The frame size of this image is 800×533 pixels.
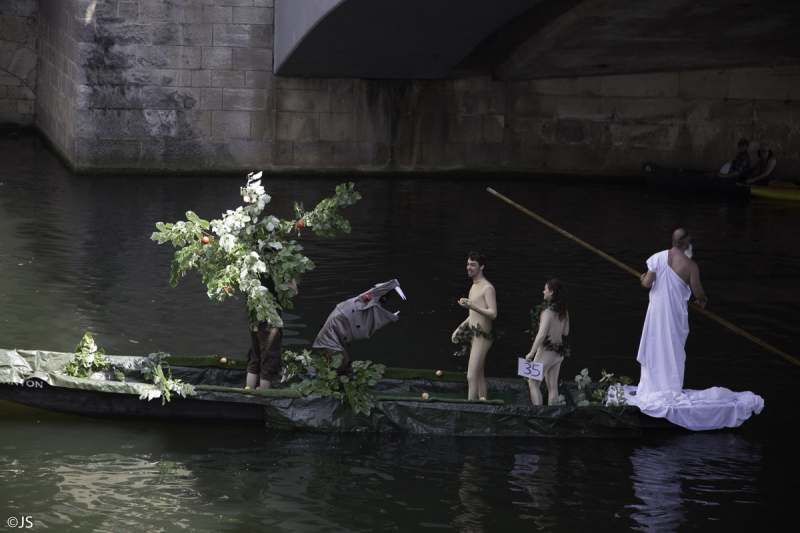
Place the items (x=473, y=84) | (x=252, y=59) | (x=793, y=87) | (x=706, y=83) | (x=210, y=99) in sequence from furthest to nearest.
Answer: (x=706, y=83) < (x=793, y=87) < (x=473, y=84) < (x=252, y=59) < (x=210, y=99)

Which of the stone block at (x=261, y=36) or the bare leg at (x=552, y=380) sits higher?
the stone block at (x=261, y=36)

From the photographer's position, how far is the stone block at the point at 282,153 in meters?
20.9

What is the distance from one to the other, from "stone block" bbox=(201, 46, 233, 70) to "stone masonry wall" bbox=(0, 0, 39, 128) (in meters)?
7.40

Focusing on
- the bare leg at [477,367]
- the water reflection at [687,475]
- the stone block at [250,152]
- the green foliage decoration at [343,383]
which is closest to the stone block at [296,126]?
the stone block at [250,152]

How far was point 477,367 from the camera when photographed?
9250mm

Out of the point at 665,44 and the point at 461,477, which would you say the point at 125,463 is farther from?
the point at 665,44

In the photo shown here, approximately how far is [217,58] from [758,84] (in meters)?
12.3

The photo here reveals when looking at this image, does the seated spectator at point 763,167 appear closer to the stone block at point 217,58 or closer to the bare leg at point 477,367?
the stone block at point 217,58

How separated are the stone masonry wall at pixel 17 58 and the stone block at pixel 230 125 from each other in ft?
24.5

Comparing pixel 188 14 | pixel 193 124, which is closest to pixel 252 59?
pixel 188 14

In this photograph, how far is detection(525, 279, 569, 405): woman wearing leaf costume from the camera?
29.7ft

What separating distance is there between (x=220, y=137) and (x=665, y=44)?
367 inches

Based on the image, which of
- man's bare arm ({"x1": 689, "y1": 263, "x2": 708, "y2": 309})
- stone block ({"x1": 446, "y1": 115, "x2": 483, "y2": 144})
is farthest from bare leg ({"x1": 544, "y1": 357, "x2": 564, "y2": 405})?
stone block ({"x1": 446, "y1": 115, "x2": 483, "y2": 144})

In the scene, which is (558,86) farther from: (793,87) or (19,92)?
(19,92)
